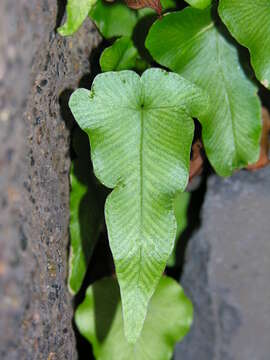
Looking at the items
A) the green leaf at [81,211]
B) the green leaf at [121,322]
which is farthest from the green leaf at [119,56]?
the green leaf at [121,322]

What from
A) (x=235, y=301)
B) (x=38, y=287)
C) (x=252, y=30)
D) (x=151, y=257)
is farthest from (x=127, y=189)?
(x=235, y=301)

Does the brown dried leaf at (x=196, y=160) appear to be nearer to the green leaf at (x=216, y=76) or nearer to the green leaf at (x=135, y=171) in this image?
the green leaf at (x=216, y=76)

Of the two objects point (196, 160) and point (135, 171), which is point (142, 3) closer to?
point (135, 171)

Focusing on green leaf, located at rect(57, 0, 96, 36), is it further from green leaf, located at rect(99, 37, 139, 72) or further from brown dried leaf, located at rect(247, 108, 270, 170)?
brown dried leaf, located at rect(247, 108, 270, 170)

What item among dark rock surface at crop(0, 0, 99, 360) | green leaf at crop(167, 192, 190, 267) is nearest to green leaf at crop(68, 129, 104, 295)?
dark rock surface at crop(0, 0, 99, 360)

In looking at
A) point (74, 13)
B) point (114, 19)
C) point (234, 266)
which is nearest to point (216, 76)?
point (114, 19)

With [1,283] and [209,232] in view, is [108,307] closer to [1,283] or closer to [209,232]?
[209,232]
